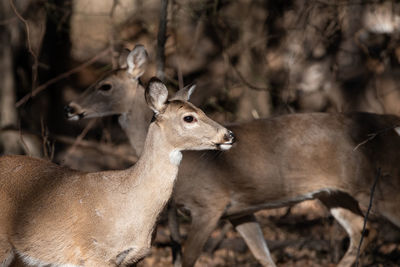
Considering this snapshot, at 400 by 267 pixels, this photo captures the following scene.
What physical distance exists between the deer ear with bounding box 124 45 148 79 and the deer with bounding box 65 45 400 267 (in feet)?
0.04

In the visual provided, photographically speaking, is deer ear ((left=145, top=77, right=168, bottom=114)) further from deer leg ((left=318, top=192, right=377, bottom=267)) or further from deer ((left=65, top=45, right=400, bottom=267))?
deer leg ((left=318, top=192, right=377, bottom=267))

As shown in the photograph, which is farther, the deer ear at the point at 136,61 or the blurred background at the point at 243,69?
the blurred background at the point at 243,69

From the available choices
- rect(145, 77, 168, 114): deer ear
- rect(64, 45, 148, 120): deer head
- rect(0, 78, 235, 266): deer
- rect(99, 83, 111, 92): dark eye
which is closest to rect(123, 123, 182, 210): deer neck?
rect(0, 78, 235, 266): deer

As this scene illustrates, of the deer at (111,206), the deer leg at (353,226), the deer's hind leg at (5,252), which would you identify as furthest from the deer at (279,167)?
the deer's hind leg at (5,252)

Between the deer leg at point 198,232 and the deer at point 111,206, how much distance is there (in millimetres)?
1640

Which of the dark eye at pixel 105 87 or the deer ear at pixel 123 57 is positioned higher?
the deer ear at pixel 123 57

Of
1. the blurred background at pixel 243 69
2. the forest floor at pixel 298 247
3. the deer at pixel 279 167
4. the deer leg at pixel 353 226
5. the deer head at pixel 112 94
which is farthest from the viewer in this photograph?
the blurred background at pixel 243 69

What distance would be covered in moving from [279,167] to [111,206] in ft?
8.03

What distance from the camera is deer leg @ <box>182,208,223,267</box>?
593 cm

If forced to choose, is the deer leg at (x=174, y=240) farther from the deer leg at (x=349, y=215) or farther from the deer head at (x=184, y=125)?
the deer head at (x=184, y=125)

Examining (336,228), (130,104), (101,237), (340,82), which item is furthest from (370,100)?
(101,237)

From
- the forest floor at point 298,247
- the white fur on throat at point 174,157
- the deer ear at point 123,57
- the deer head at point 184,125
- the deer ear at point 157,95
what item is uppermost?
the deer ear at point 157,95

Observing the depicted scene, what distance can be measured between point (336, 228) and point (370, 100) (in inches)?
85.1

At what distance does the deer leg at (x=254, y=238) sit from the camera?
20.9 feet
